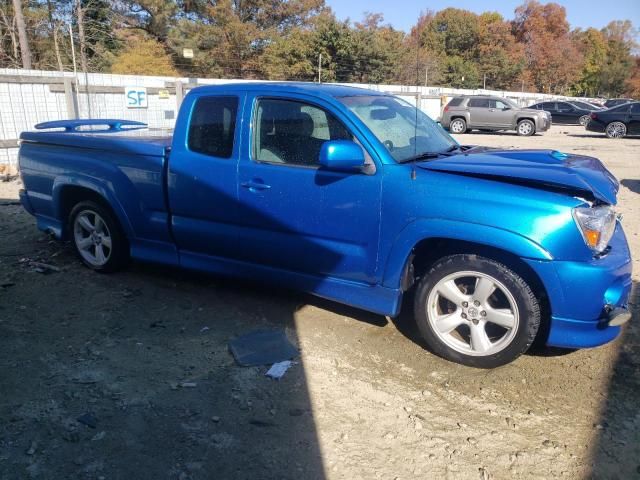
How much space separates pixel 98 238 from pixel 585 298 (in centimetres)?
431

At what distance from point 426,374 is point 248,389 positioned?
3.82ft

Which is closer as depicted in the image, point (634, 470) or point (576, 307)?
point (634, 470)

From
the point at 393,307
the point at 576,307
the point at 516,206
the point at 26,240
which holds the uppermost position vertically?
the point at 516,206

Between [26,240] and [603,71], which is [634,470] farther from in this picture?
[603,71]

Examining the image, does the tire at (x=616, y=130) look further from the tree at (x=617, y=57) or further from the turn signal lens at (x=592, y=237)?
the tree at (x=617, y=57)

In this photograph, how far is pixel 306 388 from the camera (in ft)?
11.0

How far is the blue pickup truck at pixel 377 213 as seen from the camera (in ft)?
10.6

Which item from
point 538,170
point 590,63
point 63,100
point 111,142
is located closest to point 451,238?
point 538,170

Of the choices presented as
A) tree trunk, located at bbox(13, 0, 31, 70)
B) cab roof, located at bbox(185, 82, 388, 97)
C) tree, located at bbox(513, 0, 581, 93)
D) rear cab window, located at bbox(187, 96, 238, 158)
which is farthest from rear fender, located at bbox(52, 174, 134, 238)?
tree, located at bbox(513, 0, 581, 93)

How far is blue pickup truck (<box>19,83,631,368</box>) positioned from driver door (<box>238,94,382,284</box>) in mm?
10

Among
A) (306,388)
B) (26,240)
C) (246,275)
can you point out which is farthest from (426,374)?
(26,240)

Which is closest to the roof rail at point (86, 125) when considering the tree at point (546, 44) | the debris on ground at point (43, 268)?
the debris on ground at point (43, 268)

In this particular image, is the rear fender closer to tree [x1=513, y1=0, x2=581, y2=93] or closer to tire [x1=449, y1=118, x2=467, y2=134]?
tire [x1=449, y1=118, x2=467, y2=134]

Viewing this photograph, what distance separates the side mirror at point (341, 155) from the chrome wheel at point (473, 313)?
97 centimetres
